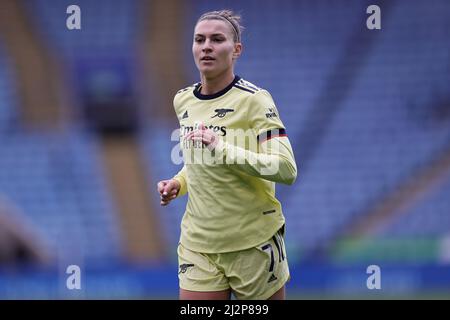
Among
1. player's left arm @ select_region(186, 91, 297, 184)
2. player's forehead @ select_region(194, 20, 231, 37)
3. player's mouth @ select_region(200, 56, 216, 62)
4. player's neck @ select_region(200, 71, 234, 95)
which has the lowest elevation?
player's left arm @ select_region(186, 91, 297, 184)

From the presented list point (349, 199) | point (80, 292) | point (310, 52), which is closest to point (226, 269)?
point (80, 292)

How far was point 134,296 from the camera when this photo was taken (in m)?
10.8

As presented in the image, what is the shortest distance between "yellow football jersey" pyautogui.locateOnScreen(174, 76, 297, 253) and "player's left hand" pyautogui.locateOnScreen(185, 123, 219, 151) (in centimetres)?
4

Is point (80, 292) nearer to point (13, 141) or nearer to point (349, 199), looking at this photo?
point (13, 141)

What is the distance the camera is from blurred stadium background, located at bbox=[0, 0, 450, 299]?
11.7 meters

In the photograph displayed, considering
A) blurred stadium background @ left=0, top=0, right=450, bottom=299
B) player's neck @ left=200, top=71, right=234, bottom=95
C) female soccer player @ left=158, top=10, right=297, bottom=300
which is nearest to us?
female soccer player @ left=158, top=10, right=297, bottom=300

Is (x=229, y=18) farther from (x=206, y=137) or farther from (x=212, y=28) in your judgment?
(x=206, y=137)

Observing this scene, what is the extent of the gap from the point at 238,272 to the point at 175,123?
27.7 feet

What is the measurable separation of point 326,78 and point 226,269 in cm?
895

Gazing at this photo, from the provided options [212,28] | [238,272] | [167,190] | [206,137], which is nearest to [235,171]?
[206,137]

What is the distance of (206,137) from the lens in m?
3.72

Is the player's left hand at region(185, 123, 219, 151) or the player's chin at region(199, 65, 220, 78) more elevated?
the player's chin at region(199, 65, 220, 78)

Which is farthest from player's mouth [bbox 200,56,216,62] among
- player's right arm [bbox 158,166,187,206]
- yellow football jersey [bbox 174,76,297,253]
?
player's right arm [bbox 158,166,187,206]

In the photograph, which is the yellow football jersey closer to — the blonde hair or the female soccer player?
the female soccer player
